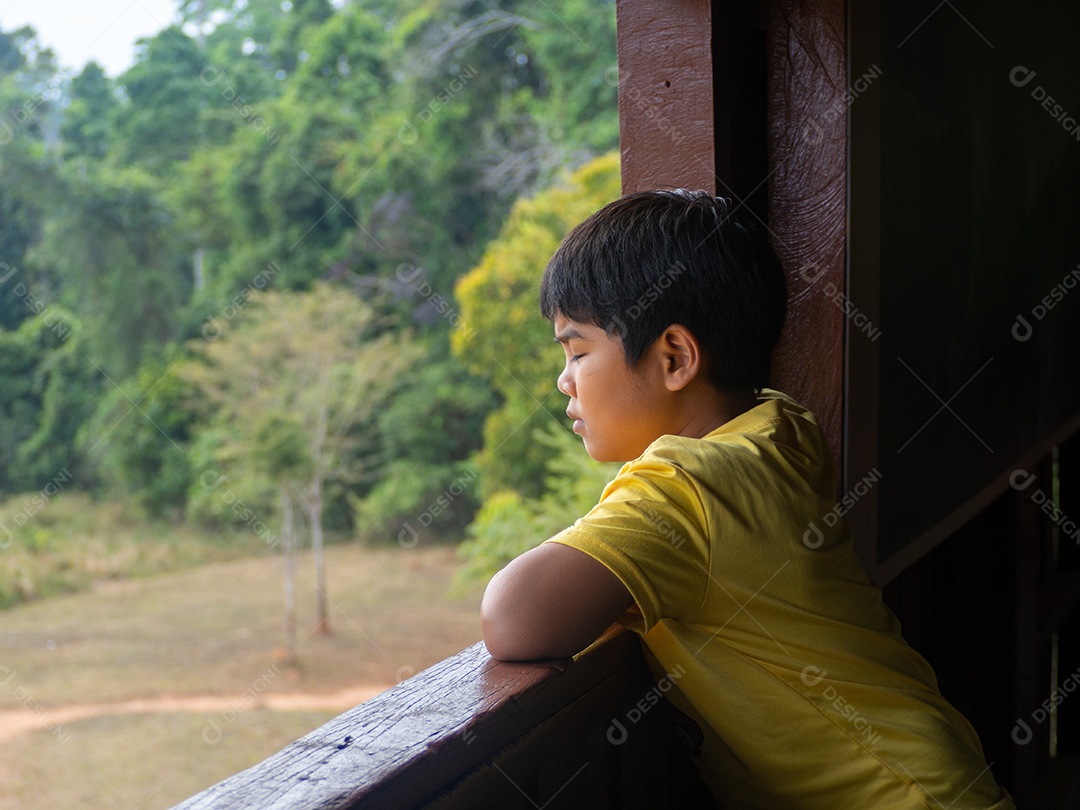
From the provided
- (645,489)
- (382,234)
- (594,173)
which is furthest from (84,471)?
(645,489)

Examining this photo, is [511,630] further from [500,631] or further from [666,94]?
[666,94]

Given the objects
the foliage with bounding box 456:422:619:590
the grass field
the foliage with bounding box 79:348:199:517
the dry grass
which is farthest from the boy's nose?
the foliage with bounding box 79:348:199:517

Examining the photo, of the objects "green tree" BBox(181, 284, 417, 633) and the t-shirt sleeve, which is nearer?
the t-shirt sleeve

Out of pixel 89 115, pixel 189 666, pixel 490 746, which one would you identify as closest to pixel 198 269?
pixel 89 115

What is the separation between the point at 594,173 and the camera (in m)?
9.99

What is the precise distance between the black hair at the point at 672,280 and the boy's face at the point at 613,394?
12 mm

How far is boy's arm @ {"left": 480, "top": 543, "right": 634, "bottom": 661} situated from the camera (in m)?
0.81

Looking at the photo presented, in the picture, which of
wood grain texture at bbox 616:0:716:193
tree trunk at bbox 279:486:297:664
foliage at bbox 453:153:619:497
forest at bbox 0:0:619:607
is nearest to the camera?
wood grain texture at bbox 616:0:716:193

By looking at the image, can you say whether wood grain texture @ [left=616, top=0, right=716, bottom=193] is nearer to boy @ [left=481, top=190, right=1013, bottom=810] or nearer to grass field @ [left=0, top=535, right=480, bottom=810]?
boy @ [left=481, top=190, right=1013, bottom=810]

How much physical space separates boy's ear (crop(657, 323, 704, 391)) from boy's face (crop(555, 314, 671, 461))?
0.01 m

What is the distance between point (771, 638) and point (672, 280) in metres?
0.36

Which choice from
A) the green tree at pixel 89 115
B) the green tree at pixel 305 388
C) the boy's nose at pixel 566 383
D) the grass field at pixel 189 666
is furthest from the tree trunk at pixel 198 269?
the boy's nose at pixel 566 383

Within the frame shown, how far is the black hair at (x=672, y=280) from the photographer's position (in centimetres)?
103

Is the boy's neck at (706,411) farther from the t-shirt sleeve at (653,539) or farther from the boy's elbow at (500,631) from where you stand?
the boy's elbow at (500,631)
